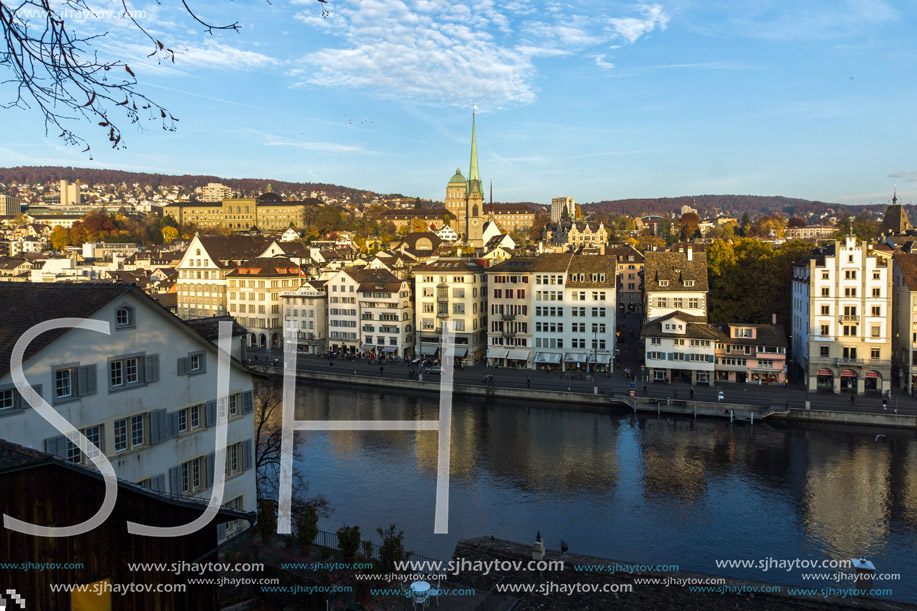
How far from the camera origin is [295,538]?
15.2 metres

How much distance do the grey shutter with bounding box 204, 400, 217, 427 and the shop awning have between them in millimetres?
35897

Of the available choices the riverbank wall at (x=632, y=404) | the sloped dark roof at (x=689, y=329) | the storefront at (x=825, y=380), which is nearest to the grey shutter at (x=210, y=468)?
the riverbank wall at (x=632, y=404)

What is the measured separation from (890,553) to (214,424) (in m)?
20.5

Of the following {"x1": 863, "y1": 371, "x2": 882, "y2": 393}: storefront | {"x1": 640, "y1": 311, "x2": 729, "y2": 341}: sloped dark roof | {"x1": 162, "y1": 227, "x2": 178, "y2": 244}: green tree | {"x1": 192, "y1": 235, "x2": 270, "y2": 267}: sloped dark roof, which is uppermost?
{"x1": 162, "y1": 227, "x2": 178, "y2": 244}: green tree

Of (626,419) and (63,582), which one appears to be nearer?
(63,582)

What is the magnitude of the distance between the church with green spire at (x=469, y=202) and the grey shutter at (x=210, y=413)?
9159cm

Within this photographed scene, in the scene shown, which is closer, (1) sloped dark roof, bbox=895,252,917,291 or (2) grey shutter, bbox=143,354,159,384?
(2) grey shutter, bbox=143,354,159,384

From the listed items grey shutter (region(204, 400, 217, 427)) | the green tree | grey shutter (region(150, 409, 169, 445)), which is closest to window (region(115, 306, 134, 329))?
grey shutter (region(150, 409, 169, 445))

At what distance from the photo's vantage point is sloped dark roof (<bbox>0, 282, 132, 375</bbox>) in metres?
12.5

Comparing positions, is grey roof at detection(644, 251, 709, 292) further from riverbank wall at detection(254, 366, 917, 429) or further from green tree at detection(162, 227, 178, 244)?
green tree at detection(162, 227, 178, 244)

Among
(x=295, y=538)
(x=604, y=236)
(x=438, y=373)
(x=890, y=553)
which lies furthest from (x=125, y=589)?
(x=604, y=236)

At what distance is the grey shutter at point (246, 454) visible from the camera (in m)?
17.3

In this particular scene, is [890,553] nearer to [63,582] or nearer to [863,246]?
[63,582]

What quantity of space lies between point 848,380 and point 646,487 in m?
22.1
